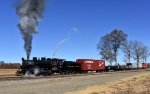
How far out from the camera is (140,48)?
146375 millimetres

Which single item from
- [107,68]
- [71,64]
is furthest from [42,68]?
[107,68]

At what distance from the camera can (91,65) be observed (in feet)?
243

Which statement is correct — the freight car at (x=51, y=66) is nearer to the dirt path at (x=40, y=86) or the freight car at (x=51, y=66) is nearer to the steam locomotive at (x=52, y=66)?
the steam locomotive at (x=52, y=66)

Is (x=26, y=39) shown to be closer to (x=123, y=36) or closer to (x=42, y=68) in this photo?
(x=42, y=68)

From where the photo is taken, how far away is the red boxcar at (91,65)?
6919 cm

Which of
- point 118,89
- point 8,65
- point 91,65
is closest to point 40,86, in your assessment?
point 118,89

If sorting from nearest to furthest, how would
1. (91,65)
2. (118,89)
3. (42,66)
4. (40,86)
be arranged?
(118,89) → (40,86) → (42,66) → (91,65)

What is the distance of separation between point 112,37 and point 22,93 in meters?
99.8

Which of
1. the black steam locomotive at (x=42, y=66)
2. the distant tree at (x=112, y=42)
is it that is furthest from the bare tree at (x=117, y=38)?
the black steam locomotive at (x=42, y=66)

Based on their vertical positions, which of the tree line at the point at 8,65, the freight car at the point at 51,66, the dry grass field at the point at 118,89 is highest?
the tree line at the point at 8,65

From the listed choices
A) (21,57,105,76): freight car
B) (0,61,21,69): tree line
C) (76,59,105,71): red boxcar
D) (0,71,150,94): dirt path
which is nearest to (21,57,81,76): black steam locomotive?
(21,57,105,76): freight car

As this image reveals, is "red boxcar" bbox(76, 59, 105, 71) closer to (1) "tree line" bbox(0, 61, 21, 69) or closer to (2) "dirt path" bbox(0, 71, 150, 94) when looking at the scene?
(2) "dirt path" bbox(0, 71, 150, 94)

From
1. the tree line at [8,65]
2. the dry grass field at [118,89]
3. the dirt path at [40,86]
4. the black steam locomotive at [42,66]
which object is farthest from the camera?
the tree line at [8,65]

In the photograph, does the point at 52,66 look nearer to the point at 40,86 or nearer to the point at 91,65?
the point at 91,65
